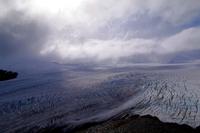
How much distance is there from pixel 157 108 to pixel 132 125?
9.67 m

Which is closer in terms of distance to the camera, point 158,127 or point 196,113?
point 158,127

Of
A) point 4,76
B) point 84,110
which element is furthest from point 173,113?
point 4,76

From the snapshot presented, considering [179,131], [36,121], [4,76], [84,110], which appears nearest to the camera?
[179,131]

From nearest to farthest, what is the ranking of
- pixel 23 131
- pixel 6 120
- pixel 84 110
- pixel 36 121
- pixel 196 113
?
pixel 23 131, pixel 196 113, pixel 36 121, pixel 6 120, pixel 84 110

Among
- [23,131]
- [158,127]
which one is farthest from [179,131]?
[23,131]

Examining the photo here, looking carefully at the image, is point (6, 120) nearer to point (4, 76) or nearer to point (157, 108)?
point (157, 108)

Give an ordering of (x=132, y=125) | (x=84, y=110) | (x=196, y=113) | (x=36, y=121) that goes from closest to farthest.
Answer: (x=132, y=125) < (x=196, y=113) < (x=36, y=121) < (x=84, y=110)

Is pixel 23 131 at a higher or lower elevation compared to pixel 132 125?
lower

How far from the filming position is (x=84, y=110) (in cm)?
2805

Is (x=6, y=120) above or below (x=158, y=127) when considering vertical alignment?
below

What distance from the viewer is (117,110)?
26.4m

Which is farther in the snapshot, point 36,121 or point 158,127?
point 36,121

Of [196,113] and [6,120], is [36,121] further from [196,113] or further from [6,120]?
[196,113]

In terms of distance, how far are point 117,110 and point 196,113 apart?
30.9 ft
